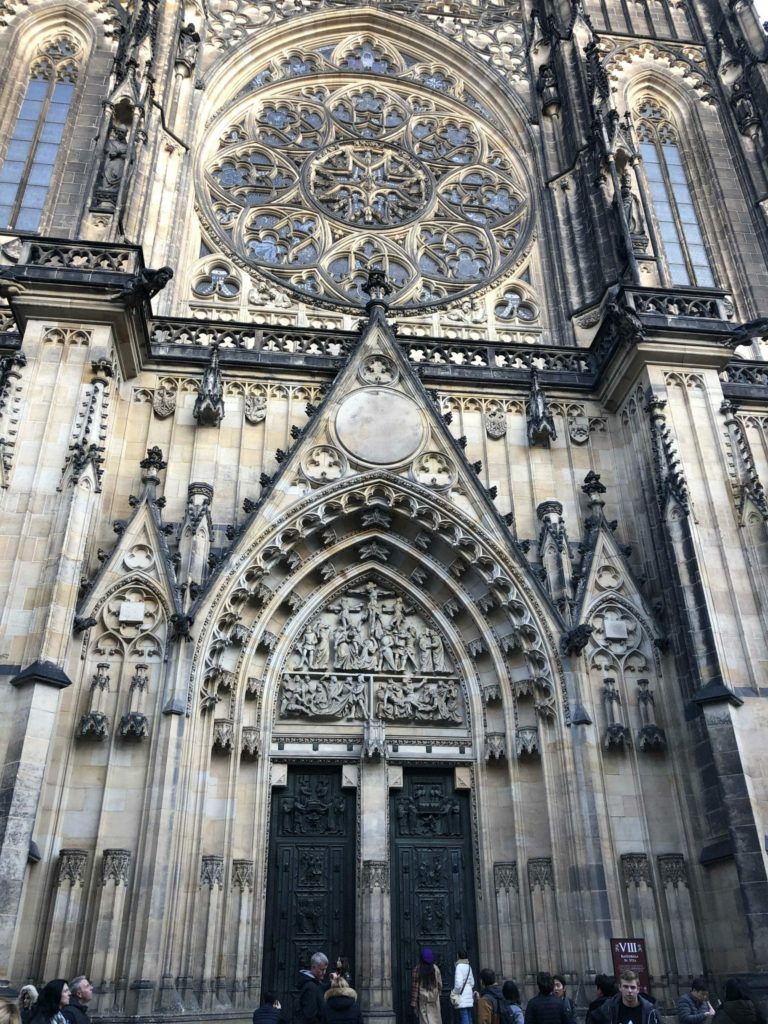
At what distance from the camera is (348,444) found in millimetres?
12719

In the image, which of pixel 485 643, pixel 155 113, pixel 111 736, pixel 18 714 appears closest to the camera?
pixel 18 714

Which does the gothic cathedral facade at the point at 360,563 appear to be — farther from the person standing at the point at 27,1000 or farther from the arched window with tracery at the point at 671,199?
the person standing at the point at 27,1000

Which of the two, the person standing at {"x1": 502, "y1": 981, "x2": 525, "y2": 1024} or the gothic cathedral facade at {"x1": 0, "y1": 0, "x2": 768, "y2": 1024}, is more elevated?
the gothic cathedral facade at {"x1": 0, "y1": 0, "x2": 768, "y2": 1024}

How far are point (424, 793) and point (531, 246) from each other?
410 inches

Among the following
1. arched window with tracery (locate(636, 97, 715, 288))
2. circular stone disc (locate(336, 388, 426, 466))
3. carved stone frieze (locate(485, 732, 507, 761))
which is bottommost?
carved stone frieze (locate(485, 732, 507, 761))

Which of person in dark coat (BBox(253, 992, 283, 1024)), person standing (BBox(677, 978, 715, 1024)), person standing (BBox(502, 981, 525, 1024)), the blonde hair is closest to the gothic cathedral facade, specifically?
person standing (BBox(502, 981, 525, 1024))

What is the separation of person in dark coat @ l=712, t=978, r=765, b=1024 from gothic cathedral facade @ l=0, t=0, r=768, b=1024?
427 centimetres

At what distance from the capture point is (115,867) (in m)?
9.55

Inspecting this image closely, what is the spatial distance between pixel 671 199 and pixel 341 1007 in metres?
16.0

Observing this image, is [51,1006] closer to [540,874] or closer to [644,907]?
[540,874]

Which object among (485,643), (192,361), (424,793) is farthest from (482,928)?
(192,361)

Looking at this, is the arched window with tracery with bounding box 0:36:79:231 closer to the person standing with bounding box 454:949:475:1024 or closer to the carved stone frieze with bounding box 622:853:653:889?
the person standing with bounding box 454:949:475:1024

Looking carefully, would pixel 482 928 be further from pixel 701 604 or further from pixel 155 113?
pixel 155 113

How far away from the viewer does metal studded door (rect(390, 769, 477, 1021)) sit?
1070cm
